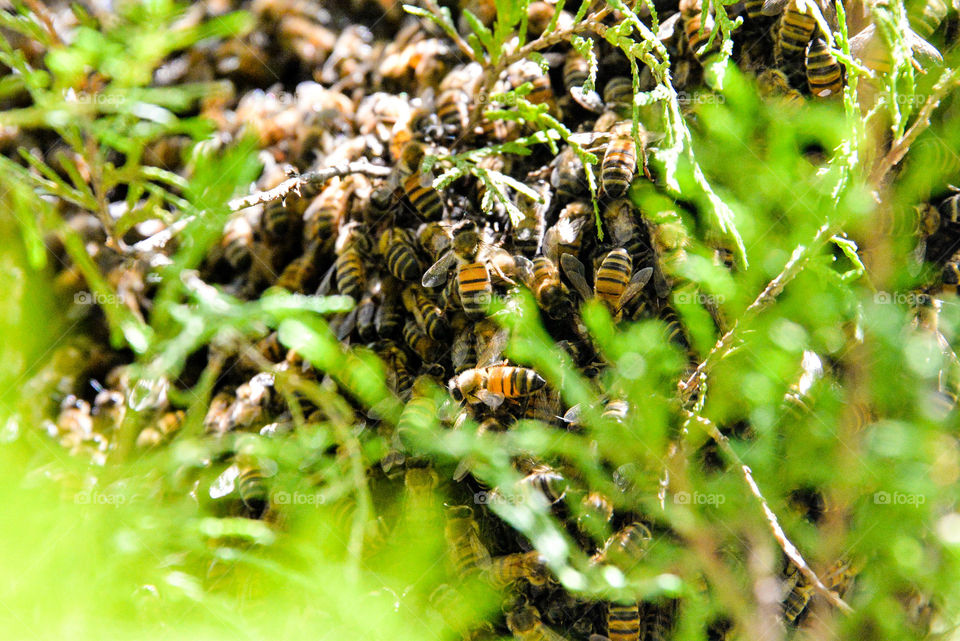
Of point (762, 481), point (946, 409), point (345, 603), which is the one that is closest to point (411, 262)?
point (345, 603)

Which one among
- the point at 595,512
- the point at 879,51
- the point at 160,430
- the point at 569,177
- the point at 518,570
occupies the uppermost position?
the point at 879,51

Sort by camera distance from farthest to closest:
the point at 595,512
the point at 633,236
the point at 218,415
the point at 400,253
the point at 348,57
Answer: the point at 348,57 → the point at 218,415 → the point at 400,253 → the point at 633,236 → the point at 595,512

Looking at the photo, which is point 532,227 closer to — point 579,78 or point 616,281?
point 616,281

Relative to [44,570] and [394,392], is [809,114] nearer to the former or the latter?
[394,392]

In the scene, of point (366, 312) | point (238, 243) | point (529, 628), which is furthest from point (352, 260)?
point (529, 628)

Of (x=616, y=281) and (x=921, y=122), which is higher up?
(x=921, y=122)

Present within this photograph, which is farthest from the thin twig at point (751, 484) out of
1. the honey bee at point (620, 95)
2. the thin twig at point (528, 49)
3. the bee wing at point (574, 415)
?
the thin twig at point (528, 49)
